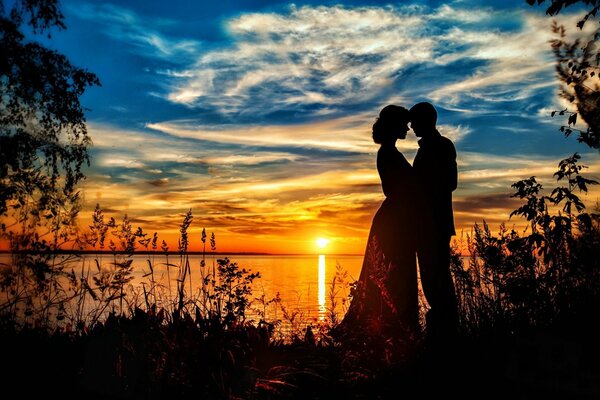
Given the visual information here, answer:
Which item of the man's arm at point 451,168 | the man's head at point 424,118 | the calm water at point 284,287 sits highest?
the man's head at point 424,118

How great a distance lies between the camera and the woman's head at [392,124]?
6.02 meters

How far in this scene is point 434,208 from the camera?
5562 mm

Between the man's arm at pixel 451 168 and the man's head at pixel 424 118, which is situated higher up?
the man's head at pixel 424 118

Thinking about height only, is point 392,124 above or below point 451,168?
above

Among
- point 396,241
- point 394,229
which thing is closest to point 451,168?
Answer: point 394,229

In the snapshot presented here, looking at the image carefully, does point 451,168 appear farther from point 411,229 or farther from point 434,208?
point 411,229

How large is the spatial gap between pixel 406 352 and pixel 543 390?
1.65 m

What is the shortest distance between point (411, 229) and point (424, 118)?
1329 mm

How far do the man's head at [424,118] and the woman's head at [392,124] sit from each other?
293 millimetres

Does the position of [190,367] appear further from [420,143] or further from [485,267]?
[485,267]

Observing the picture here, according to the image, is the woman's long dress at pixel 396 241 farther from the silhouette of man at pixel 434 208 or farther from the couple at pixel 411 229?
the silhouette of man at pixel 434 208

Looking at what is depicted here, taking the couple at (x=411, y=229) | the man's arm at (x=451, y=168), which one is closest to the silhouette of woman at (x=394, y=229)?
the couple at (x=411, y=229)

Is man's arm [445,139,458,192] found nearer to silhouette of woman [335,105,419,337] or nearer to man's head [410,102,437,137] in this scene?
man's head [410,102,437,137]

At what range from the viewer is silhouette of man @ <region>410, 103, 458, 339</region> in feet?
17.8
